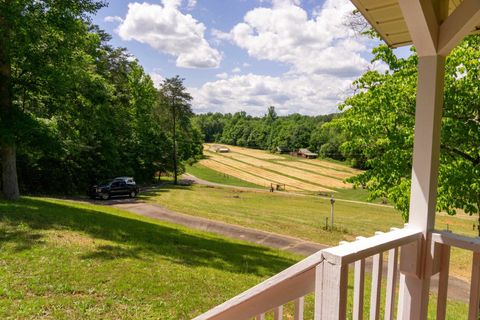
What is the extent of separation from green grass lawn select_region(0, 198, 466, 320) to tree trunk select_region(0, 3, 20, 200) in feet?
7.01

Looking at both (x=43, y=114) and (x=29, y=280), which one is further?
(x=43, y=114)

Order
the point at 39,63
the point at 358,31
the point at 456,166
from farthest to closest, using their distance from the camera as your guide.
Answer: the point at 39,63, the point at 358,31, the point at 456,166

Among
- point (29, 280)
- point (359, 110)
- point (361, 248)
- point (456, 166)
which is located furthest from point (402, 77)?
point (29, 280)

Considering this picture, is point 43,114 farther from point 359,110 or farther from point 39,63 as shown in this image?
point 359,110

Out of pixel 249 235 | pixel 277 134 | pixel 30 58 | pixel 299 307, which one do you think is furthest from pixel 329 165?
pixel 299 307

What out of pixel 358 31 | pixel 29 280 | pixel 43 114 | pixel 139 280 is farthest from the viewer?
pixel 43 114

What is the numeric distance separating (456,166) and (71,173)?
→ 907 inches

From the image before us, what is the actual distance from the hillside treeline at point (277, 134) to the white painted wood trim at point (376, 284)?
60176 millimetres

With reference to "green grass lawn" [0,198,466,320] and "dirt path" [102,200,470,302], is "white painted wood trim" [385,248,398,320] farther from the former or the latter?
"dirt path" [102,200,470,302]

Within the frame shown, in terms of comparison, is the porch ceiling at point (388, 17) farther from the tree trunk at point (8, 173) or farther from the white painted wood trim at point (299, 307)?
the tree trunk at point (8, 173)

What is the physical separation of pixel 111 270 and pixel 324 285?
612 cm

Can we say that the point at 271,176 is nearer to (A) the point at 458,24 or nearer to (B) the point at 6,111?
(B) the point at 6,111

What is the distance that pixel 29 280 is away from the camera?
5785 mm

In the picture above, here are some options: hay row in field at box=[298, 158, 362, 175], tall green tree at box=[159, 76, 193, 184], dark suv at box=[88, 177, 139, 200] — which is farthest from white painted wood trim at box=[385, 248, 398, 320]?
hay row in field at box=[298, 158, 362, 175]
